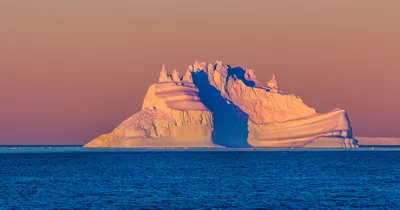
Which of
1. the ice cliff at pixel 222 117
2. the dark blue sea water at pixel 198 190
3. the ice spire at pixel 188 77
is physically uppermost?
the ice spire at pixel 188 77

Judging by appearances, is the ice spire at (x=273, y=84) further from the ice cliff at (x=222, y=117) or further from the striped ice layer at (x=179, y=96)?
the striped ice layer at (x=179, y=96)

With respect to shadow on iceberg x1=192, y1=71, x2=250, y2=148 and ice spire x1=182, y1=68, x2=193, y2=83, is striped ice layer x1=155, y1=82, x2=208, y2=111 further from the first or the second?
shadow on iceberg x1=192, y1=71, x2=250, y2=148

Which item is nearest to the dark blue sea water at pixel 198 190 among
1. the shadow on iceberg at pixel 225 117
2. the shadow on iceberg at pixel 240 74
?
the shadow on iceberg at pixel 225 117

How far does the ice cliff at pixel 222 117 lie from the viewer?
161375 millimetres

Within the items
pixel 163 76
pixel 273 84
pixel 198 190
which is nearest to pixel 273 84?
pixel 273 84

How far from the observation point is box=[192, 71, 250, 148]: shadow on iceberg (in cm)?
17175

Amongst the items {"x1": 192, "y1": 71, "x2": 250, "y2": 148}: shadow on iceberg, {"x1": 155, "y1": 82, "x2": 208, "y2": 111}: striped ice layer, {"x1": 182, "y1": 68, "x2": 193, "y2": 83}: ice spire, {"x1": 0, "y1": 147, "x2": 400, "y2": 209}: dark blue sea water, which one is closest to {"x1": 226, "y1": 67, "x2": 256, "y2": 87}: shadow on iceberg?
{"x1": 192, "y1": 71, "x2": 250, "y2": 148}: shadow on iceberg

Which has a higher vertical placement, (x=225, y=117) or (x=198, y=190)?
(x=225, y=117)

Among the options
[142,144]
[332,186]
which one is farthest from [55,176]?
[142,144]

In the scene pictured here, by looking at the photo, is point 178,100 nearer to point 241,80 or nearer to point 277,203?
point 241,80

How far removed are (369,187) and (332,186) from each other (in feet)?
8.63

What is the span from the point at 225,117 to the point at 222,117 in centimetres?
73

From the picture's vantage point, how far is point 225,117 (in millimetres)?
173500

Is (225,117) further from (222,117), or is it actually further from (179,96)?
(179,96)
